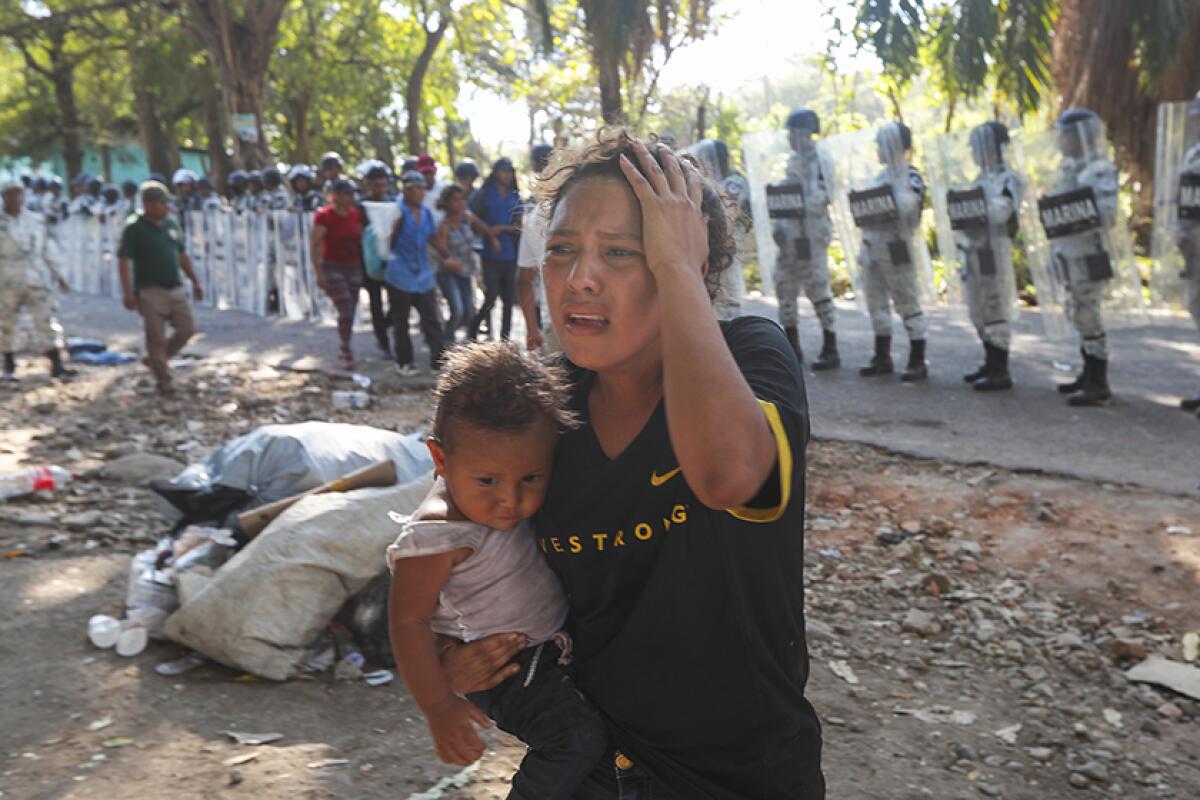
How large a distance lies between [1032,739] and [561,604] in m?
2.41

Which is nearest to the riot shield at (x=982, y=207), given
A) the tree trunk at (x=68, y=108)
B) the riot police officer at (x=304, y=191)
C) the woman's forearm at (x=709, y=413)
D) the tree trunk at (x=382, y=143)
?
the woman's forearm at (x=709, y=413)

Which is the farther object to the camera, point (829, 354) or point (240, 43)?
point (240, 43)

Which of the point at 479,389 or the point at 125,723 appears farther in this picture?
the point at 125,723

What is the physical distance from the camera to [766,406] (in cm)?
127

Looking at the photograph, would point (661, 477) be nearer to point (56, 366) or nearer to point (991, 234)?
point (991, 234)

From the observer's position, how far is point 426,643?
1.56 meters

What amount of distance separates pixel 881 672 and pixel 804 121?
614 centimetres

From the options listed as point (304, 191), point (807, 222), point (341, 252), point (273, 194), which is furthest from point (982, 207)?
point (273, 194)

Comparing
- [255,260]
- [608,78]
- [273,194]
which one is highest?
[608,78]

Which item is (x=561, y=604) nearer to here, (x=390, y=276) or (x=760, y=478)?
(x=760, y=478)

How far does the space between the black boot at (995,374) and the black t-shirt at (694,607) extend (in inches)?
274

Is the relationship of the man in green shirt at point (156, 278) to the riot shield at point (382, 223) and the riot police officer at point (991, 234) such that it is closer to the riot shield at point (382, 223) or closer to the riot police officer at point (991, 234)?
the riot shield at point (382, 223)

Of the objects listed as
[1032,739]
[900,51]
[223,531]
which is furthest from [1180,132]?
[223,531]

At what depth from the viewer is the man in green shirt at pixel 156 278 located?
8844mm
